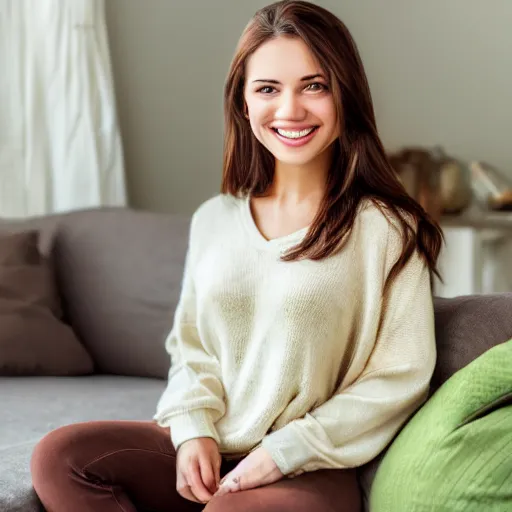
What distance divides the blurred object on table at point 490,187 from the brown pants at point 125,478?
270 centimetres

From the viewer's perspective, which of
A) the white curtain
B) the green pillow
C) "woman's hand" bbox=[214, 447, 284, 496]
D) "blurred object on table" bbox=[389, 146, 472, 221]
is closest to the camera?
the green pillow

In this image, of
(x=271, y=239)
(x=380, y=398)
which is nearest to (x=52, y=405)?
(x=271, y=239)

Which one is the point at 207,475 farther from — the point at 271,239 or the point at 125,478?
the point at 271,239

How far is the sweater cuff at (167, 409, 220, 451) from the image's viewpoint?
1270 mm

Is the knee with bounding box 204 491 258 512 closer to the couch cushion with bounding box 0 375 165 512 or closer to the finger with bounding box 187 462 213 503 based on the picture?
the finger with bounding box 187 462 213 503

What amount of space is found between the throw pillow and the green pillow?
1060 millimetres

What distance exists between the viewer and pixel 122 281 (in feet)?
6.84

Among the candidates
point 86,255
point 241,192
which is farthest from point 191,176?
point 241,192

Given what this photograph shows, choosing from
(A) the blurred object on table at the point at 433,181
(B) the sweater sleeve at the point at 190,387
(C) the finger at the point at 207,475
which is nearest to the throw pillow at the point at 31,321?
(B) the sweater sleeve at the point at 190,387

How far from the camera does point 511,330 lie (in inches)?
52.2

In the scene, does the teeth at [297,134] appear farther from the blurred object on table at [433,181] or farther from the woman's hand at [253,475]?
the blurred object on table at [433,181]

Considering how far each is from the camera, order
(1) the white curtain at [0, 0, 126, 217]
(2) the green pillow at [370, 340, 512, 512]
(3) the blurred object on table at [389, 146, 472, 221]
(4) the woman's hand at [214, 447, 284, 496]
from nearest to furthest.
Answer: (2) the green pillow at [370, 340, 512, 512]
(4) the woman's hand at [214, 447, 284, 496]
(1) the white curtain at [0, 0, 126, 217]
(3) the blurred object on table at [389, 146, 472, 221]

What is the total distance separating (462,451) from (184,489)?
15.8 inches

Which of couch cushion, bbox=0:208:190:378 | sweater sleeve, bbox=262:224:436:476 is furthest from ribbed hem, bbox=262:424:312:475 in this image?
couch cushion, bbox=0:208:190:378
